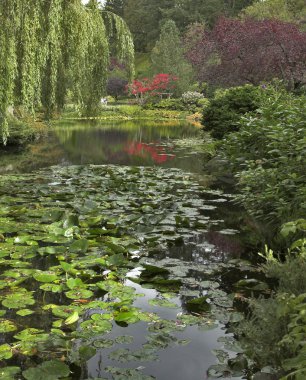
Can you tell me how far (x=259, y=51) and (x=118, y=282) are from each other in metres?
13.9

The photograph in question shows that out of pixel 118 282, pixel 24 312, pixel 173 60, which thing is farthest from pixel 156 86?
pixel 24 312

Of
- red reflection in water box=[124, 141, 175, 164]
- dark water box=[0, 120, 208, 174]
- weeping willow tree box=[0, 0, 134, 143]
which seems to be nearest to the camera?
weeping willow tree box=[0, 0, 134, 143]

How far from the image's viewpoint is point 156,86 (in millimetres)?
39469

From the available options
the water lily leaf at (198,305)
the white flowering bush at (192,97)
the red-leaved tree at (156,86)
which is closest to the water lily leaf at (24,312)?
the water lily leaf at (198,305)

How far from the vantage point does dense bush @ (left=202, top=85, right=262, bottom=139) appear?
12.7 metres

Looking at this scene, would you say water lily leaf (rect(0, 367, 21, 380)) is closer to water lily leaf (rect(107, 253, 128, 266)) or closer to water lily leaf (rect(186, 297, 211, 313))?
water lily leaf (rect(186, 297, 211, 313))

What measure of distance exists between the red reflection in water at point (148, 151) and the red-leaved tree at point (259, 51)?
4.27 m

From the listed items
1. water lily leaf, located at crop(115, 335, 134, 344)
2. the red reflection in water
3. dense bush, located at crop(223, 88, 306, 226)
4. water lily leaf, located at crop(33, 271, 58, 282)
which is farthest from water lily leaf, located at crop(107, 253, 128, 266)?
the red reflection in water

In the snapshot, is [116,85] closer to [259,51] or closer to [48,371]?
[259,51]

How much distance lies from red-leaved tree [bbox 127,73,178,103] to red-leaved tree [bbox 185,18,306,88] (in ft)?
72.2

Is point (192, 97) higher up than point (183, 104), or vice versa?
point (192, 97)

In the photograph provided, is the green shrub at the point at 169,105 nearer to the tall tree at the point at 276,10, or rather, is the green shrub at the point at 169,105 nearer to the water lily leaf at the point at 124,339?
the tall tree at the point at 276,10

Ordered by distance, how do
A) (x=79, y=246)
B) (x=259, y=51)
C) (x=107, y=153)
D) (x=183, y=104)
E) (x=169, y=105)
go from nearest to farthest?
1. (x=79, y=246)
2. (x=107, y=153)
3. (x=259, y=51)
4. (x=183, y=104)
5. (x=169, y=105)

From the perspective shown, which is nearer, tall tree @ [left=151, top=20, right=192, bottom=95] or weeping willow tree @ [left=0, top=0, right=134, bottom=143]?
weeping willow tree @ [left=0, top=0, right=134, bottom=143]
